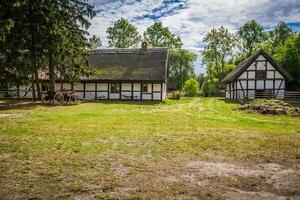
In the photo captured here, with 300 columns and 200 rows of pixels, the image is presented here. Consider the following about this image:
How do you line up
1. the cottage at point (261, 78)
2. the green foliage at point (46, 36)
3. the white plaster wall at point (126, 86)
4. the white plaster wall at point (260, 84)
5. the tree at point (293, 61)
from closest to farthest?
the green foliage at point (46, 36) → the white plaster wall at point (126, 86) → the cottage at point (261, 78) → the white plaster wall at point (260, 84) → the tree at point (293, 61)

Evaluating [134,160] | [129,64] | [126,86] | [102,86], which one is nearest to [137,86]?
[126,86]

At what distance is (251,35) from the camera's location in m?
64.0

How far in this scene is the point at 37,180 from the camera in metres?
5.64

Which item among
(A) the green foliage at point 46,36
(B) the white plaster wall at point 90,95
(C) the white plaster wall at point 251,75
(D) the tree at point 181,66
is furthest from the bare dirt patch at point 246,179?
(D) the tree at point 181,66

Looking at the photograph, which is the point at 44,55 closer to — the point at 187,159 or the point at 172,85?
the point at 187,159

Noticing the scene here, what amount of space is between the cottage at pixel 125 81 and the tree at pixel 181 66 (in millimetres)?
46143

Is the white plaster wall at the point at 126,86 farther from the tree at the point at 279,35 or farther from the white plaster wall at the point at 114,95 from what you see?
the tree at the point at 279,35

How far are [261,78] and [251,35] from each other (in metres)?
31.1

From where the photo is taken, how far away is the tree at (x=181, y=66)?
8103cm

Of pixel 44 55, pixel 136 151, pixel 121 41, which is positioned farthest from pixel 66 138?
pixel 121 41

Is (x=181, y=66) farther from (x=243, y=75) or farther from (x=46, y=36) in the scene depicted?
(x=46, y=36)

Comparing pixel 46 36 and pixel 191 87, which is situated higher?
pixel 46 36

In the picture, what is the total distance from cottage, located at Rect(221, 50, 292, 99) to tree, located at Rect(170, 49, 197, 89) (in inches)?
1717

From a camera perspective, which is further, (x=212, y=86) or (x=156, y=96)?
(x=212, y=86)
